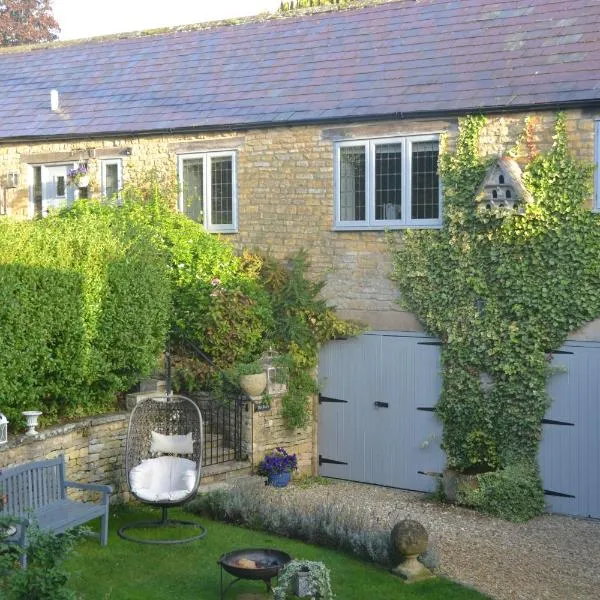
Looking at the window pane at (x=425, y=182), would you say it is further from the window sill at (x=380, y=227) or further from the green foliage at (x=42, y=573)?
the green foliage at (x=42, y=573)

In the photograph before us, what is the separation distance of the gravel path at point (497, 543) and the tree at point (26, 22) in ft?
92.9

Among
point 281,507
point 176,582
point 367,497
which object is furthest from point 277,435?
point 176,582

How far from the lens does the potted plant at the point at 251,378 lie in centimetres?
1461

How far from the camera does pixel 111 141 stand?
58.5ft

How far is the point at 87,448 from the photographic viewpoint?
42.4 feet

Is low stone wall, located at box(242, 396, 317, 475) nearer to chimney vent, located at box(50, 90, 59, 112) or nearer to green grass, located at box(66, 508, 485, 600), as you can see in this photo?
green grass, located at box(66, 508, 485, 600)

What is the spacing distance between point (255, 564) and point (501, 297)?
Result: 245 inches

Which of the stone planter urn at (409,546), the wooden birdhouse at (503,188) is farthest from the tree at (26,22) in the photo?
the stone planter urn at (409,546)

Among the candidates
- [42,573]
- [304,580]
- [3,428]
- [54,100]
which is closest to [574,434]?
[304,580]

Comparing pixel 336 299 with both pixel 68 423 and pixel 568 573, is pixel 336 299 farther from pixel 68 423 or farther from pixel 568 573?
pixel 568 573

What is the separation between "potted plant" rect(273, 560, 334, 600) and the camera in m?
9.13

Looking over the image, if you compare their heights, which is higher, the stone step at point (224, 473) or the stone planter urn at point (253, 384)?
the stone planter urn at point (253, 384)

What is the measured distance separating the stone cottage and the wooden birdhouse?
62 centimetres

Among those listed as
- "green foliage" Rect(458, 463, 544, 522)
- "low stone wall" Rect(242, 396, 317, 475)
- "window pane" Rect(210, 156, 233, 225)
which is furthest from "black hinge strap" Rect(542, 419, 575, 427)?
"window pane" Rect(210, 156, 233, 225)
